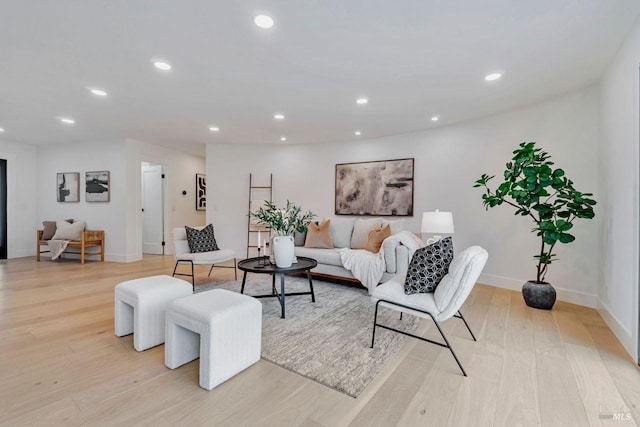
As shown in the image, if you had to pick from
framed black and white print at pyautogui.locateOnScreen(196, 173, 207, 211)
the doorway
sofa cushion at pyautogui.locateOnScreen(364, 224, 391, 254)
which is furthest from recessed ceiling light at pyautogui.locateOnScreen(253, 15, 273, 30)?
framed black and white print at pyautogui.locateOnScreen(196, 173, 207, 211)

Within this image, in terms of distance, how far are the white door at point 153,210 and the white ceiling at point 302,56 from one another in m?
2.57

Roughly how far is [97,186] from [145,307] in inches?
206

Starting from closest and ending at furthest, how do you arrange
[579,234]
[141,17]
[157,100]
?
[141,17] → [579,234] → [157,100]

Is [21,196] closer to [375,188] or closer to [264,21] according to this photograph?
[264,21]

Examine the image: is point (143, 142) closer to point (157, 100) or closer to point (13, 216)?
point (157, 100)

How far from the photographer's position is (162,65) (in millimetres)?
2693

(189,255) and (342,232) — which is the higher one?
(342,232)

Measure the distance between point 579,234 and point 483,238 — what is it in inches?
43.3

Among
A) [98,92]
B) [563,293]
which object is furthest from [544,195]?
[98,92]

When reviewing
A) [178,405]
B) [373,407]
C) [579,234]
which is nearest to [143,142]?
[178,405]

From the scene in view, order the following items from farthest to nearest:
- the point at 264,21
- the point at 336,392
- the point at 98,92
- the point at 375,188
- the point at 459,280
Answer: the point at 375,188
the point at 98,92
the point at 264,21
the point at 459,280
the point at 336,392

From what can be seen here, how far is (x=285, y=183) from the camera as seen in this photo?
19.9ft

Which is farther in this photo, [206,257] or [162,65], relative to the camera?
[206,257]

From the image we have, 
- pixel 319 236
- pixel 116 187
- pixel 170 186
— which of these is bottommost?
pixel 319 236
